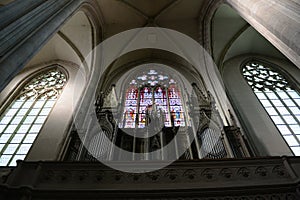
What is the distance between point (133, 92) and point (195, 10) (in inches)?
212

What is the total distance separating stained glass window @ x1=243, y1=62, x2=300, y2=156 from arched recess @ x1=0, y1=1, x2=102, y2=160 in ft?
24.7

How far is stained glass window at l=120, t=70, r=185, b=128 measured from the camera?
30.1 feet

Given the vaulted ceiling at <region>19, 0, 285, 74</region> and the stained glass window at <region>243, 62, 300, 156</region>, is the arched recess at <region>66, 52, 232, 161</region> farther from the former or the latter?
the stained glass window at <region>243, 62, 300, 156</region>

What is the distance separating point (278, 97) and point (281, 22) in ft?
20.1

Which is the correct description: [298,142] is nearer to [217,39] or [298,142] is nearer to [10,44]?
[217,39]

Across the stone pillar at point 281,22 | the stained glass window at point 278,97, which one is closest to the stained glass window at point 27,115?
the stone pillar at point 281,22

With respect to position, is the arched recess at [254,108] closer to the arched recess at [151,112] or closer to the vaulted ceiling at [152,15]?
the arched recess at [151,112]

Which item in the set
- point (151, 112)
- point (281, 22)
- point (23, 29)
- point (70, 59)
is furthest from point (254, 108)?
point (70, 59)

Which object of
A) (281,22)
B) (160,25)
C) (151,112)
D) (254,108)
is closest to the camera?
(281,22)

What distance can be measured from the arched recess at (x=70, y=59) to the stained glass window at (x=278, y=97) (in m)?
7.53

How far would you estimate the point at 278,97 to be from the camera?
32.9 ft

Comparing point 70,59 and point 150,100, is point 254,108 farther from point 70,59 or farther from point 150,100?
point 70,59

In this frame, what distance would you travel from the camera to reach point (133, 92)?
11.7 m

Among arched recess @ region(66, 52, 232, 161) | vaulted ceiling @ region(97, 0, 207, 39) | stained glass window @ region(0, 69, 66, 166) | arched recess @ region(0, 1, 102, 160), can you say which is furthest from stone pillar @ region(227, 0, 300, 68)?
stained glass window @ region(0, 69, 66, 166)
